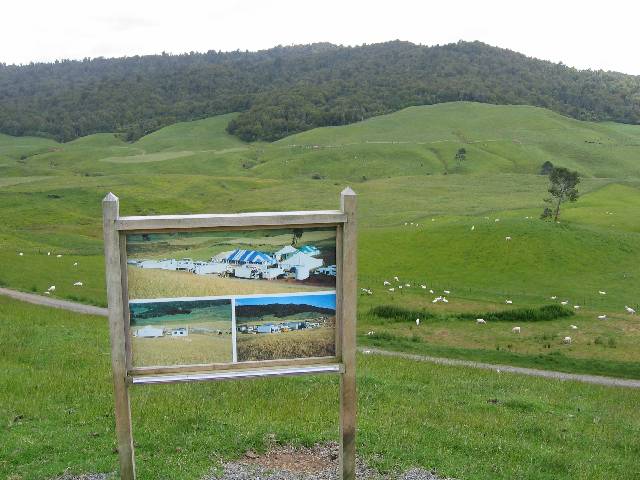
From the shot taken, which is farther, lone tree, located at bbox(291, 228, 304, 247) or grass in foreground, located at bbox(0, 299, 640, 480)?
grass in foreground, located at bbox(0, 299, 640, 480)

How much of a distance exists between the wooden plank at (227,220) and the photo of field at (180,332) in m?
0.96

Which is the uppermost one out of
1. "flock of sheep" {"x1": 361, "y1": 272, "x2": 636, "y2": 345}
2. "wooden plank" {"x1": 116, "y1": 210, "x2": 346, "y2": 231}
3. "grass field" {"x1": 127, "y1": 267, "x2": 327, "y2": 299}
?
"wooden plank" {"x1": 116, "y1": 210, "x2": 346, "y2": 231}

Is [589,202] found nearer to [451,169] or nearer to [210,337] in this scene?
[451,169]

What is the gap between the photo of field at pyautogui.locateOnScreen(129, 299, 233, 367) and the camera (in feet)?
26.1

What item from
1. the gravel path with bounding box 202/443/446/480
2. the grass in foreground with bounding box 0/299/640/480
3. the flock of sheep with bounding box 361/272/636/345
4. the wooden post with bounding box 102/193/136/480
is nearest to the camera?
the wooden post with bounding box 102/193/136/480

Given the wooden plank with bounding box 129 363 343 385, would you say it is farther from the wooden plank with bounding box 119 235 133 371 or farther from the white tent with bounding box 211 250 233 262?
the white tent with bounding box 211 250 233 262

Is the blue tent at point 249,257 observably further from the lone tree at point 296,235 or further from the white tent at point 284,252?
the lone tree at point 296,235

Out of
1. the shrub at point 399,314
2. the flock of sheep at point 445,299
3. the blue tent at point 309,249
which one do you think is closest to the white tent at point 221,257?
the blue tent at point 309,249

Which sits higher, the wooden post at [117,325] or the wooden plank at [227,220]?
the wooden plank at [227,220]

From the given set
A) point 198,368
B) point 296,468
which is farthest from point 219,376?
point 296,468

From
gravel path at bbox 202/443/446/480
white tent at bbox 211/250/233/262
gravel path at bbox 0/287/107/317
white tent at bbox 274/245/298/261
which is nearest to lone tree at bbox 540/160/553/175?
gravel path at bbox 0/287/107/317

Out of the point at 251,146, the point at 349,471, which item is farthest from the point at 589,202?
the point at 251,146

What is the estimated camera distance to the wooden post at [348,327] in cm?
821

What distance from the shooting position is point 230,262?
8.07m
